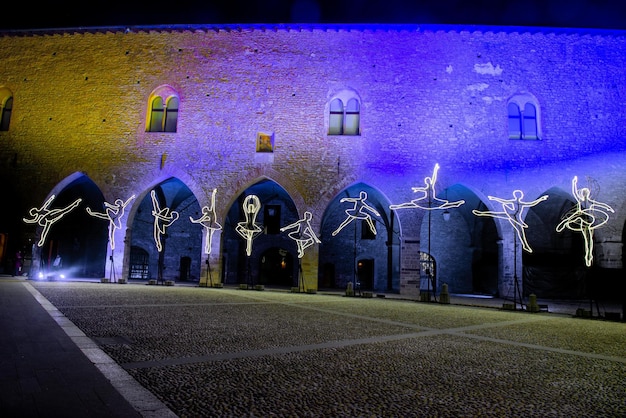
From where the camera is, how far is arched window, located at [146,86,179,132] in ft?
58.3

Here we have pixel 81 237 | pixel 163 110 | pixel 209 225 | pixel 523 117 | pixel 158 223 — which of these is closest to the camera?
pixel 209 225

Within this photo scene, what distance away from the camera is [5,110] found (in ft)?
61.0

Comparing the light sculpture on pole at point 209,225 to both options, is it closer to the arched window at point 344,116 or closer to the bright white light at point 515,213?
the arched window at point 344,116

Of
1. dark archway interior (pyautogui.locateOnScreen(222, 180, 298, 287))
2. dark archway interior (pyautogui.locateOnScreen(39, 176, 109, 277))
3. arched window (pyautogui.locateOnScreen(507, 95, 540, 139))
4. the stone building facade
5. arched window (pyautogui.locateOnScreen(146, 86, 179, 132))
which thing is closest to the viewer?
the stone building facade

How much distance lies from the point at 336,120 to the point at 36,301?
1292 centimetres

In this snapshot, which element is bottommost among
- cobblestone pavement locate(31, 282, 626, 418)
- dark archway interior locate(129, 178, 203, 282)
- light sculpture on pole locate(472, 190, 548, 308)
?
cobblestone pavement locate(31, 282, 626, 418)

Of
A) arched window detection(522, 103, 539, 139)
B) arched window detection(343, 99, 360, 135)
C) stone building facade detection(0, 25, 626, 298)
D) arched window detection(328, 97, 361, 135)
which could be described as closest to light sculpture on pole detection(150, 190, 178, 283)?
stone building facade detection(0, 25, 626, 298)

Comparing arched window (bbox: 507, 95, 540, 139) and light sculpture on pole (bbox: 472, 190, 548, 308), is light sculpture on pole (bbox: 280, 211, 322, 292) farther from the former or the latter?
arched window (bbox: 507, 95, 540, 139)

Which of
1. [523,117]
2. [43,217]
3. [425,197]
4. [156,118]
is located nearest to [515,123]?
[523,117]

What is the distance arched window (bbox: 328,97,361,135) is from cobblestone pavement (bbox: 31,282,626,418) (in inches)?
457

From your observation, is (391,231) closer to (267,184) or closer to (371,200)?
(371,200)

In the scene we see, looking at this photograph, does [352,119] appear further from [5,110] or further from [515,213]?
[5,110]

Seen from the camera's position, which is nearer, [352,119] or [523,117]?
[523,117]

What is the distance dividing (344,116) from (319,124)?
1.20m
